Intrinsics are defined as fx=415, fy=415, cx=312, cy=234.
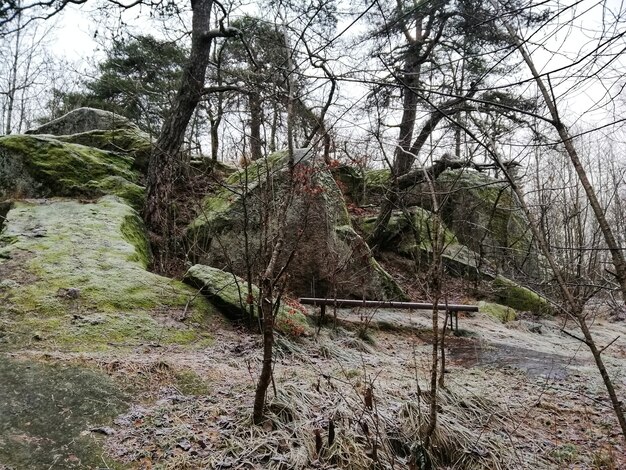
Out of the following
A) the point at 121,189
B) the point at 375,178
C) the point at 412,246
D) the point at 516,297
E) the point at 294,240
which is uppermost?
the point at 375,178

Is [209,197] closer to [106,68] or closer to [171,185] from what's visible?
[171,185]

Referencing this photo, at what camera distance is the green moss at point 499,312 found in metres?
8.48

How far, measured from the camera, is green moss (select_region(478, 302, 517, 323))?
8.48 meters

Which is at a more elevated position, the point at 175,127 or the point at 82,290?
the point at 175,127

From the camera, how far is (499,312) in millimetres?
8664

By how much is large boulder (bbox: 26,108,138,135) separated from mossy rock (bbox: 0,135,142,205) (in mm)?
2350

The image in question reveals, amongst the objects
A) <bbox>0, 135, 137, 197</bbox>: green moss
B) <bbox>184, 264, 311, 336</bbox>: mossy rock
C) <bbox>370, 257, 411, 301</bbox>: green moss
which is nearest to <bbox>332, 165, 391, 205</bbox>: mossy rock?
<bbox>370, 257, 411, 301</bbox>: green moss

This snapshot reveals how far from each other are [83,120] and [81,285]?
752cm

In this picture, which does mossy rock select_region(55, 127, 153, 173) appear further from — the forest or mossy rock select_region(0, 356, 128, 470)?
mossy rock select_region(0, 356, 128, 470)

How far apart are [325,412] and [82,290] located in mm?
3012

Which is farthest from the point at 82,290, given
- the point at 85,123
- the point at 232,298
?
the point at 85,123

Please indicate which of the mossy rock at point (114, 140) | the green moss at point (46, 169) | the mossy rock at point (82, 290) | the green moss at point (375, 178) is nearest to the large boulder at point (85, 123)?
the mossy rock at point (114, 140)

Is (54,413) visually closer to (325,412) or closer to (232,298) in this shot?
(325,412)

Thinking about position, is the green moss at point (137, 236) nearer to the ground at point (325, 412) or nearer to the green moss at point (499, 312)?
the ground at point (325, 412)
